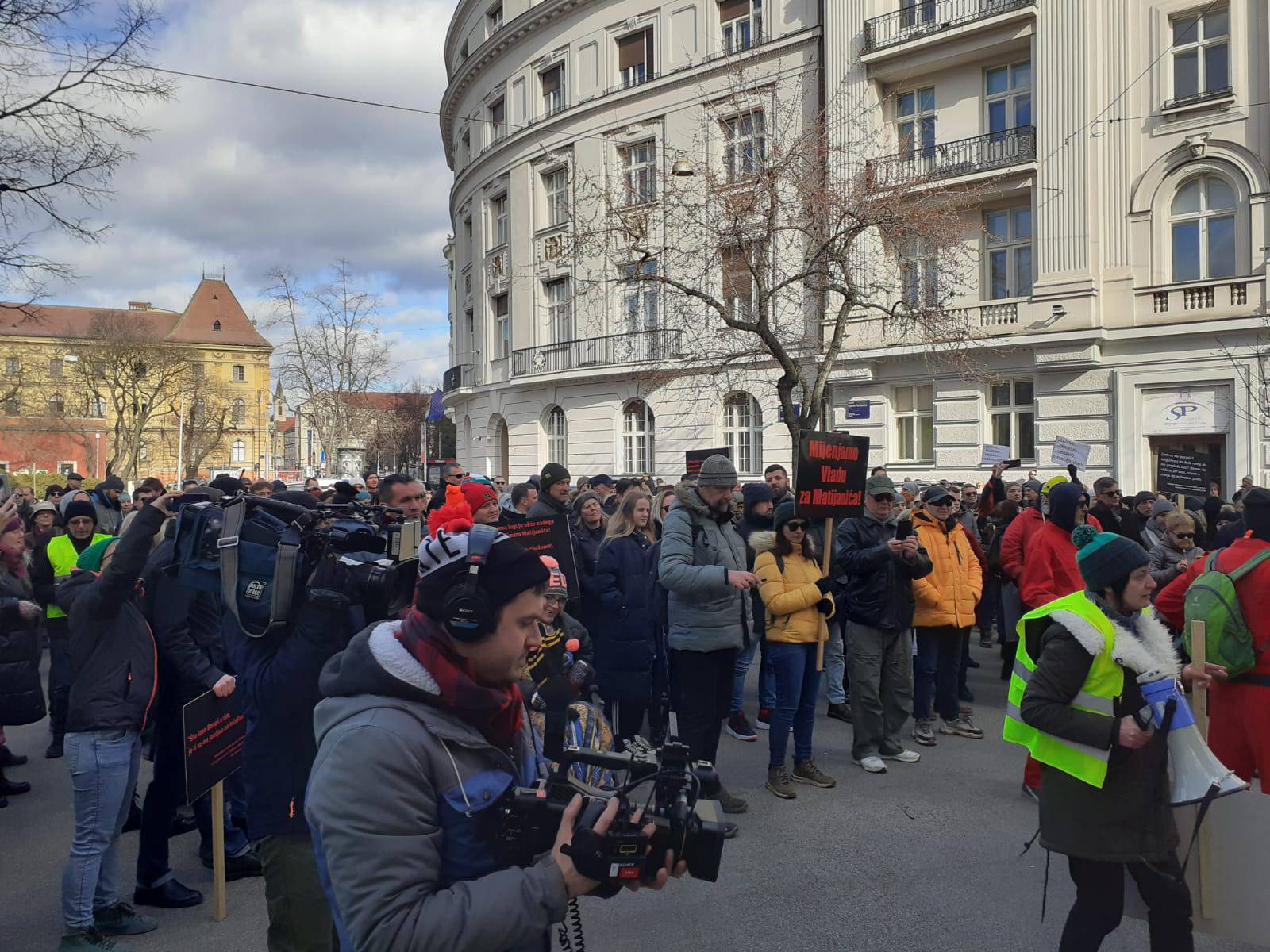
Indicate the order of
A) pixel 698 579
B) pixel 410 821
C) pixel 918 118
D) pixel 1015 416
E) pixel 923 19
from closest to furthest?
pixel 410 821, pixel 698 579, pixel 1015 416, pixel 923 19, pixel 918 118

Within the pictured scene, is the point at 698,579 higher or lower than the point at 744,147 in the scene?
lower

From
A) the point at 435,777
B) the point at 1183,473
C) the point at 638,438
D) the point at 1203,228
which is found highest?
the point at 1203,228

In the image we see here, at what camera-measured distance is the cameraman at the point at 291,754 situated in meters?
3.05

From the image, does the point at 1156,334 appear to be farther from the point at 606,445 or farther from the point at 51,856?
the point at 51,856

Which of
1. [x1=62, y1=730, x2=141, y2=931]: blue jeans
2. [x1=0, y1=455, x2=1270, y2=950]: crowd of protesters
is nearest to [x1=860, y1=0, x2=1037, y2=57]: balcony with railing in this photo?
[x1=0, y1=455, x2=1270, y2=950]: crowd of protesters

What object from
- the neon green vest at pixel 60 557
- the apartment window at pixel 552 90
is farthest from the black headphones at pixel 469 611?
the apartment window at pixel 552 90

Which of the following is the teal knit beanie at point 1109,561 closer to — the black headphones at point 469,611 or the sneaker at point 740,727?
the black headphones at point 469,611

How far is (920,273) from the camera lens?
1950 cm

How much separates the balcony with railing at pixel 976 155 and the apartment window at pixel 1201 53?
118 inches

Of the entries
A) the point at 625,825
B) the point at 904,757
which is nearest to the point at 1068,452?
the point at 904,757

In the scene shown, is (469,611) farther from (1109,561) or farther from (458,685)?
(1109,561)

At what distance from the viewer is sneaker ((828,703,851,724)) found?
8133 mm

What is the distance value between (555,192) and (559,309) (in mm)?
4181

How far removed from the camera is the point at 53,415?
52.3 meters
